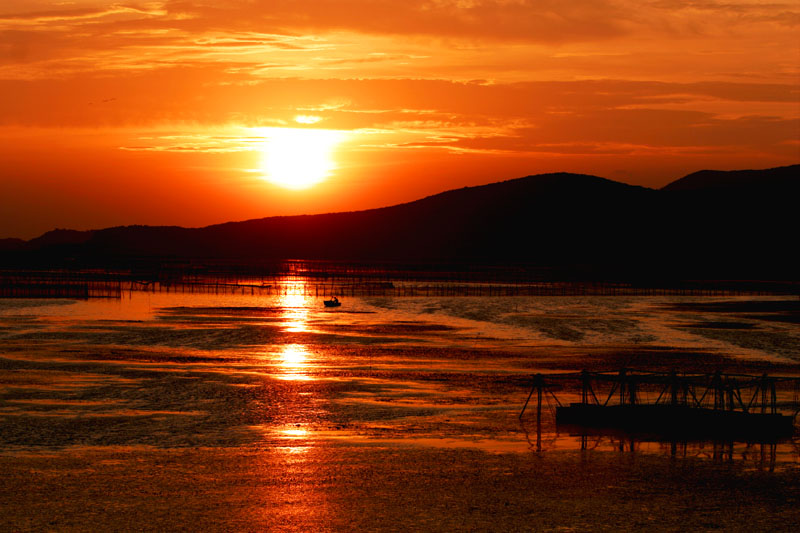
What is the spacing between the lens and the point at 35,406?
1346 inches

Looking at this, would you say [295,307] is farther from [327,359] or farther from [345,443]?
[345,443]

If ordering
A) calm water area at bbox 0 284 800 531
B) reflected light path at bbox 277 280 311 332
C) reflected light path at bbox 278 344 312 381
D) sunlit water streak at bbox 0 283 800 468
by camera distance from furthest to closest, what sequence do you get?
1. reflected light path at bbox 277 280 311 332
2. reflected light path at bbox 278 344 312 381
3. sunlit water streak at bbox 0 283 800 468
4. calm water area at bbox 0 284 800 531

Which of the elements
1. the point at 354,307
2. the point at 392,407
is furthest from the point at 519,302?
the point at 392,407

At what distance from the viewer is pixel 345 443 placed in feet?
93.5

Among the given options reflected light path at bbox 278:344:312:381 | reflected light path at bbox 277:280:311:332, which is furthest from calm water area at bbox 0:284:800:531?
reflected light path at bbox 277:280:311:332

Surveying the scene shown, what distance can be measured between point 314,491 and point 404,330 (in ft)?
152

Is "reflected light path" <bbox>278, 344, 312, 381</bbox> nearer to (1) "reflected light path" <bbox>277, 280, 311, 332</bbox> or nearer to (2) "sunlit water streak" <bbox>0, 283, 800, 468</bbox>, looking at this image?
(2) "sunlit water streak" <bbox>0, 283, 800, 468</bbox>

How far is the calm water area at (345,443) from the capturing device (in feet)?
70.9

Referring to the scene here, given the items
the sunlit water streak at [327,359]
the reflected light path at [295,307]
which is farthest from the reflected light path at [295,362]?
the reflected light path at [295,307]

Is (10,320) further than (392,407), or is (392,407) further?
(10,320)

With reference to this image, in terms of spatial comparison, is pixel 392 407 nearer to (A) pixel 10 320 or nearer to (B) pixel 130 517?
(B) pixel 130 517

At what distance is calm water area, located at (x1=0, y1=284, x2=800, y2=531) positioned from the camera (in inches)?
851

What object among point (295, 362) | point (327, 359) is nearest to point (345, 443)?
point (295, 362)

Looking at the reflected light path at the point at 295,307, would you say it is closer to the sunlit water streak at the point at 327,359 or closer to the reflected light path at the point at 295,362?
the sunlit water streak at the point at 327,359
